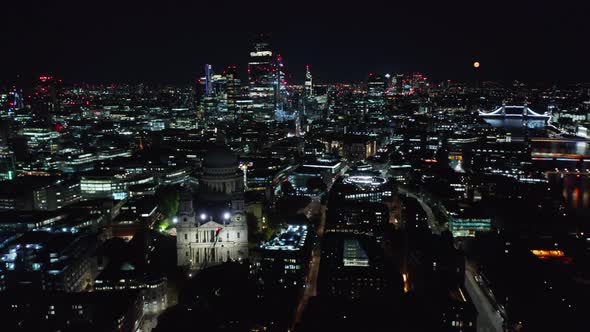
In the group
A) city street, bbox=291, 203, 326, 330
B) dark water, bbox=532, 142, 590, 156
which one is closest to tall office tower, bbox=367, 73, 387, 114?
dark water, bbox=532, 142, 590, 156

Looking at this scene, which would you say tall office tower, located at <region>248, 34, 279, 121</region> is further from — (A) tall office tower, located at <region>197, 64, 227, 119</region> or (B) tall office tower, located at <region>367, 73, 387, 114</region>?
(B) tall office tower, located at <region>367, 73, 387, 114</region>

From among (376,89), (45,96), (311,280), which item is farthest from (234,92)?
(311,280)

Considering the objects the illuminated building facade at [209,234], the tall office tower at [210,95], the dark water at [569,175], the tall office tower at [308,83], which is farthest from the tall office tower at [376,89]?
the illuminated building facade at [209,234]

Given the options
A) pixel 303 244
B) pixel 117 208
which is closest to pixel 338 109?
pixel 117 208

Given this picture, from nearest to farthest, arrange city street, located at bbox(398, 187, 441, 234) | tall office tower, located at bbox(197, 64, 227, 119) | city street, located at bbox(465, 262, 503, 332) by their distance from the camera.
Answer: city street, located at bbox(465, 262, 503, 332)
city street, located at bbox(398, 187, 441, 234)
tall office tower, located at bbox(197, 64, 227, 119)

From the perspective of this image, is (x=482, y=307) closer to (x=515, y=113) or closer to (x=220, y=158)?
(x=220, y=158)

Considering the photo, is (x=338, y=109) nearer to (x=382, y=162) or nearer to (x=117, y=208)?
(x=382, y=162)
